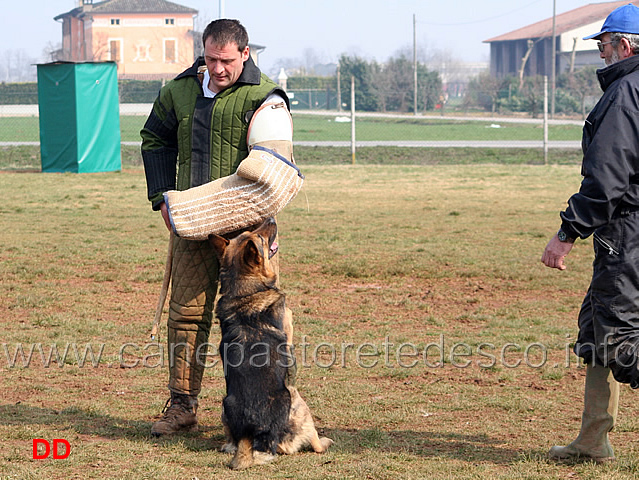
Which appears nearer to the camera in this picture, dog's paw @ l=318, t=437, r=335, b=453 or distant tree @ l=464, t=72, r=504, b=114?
dog's paw @ l=318, t=437, r=335, b=453

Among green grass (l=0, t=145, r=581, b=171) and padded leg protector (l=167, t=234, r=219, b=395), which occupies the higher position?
green grass (l=0, t=145, r=581, b=171)

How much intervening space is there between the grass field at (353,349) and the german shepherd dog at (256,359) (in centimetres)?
13

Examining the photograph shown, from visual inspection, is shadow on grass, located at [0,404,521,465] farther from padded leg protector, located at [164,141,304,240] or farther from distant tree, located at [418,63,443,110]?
distant tree, located at [418,63,443,110]

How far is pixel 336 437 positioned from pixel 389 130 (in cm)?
3288

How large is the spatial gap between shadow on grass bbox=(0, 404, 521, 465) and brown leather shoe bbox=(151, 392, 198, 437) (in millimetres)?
43


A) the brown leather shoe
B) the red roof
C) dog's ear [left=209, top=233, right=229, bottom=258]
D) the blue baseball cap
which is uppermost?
the red roof

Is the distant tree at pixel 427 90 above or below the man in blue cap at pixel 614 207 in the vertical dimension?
above

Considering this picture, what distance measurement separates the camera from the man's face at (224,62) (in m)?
3.97

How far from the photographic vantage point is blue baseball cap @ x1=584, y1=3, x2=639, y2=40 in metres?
3.49

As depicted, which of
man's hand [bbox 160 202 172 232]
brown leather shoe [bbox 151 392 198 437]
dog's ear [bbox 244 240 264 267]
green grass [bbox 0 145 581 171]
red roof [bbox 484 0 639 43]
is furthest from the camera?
red roof [bbox 484 0 639 43]

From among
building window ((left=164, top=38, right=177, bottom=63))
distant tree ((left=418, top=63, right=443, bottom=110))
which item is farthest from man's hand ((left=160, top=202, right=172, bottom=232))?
building window ((left=164, top=38, right=177, bottom=63))

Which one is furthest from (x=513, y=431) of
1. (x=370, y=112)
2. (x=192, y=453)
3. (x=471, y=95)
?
(x=471, y=95)

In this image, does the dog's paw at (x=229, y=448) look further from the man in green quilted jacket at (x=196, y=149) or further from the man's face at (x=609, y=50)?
the man's face at (x=609, y=50)

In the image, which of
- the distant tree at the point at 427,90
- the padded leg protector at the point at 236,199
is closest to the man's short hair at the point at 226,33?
the padded leg protector at the point at 236,199
